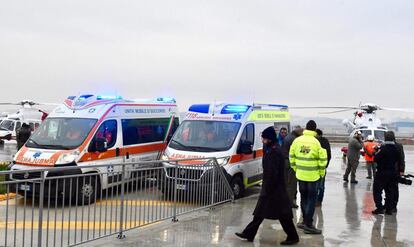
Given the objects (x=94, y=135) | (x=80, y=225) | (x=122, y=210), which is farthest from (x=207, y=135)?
(x=80, y=225)

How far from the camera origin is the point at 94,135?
11422 mm

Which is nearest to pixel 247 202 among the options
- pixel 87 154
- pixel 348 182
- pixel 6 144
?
pixel 87 154

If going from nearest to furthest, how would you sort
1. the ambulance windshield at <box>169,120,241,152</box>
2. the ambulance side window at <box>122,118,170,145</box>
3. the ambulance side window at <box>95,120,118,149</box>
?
the ambulance windshield at <box>169,120,241,152</box>
the ambulance side window at <box>95,120,118,149</box>
the ambulance side window at <box>122,118,170,145</box>

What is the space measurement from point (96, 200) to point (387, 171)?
5.85 meters

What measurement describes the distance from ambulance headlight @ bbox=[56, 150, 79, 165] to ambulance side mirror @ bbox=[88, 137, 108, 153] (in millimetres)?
455

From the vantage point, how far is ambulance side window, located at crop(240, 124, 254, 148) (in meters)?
11.9

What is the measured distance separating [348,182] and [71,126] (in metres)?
8.80

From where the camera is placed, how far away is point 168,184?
28.1 feet

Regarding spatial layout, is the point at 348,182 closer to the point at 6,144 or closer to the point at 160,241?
the point at 160,241

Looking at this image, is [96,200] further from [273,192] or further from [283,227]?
[283,227]

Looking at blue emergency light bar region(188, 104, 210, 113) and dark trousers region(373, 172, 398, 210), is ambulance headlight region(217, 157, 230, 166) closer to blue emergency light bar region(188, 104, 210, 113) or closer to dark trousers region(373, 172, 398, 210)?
blue emergency light bar region(188, 104, 210, 113)

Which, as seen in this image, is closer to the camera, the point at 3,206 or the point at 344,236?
the point at 3,206

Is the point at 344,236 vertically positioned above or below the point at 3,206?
below

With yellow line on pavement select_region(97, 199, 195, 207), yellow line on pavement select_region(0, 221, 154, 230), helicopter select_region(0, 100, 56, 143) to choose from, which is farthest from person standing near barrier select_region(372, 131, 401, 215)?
helicopter select_region(0, 100, 56, 143)
